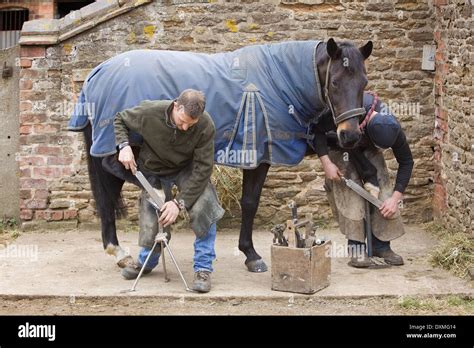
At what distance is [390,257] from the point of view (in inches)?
309

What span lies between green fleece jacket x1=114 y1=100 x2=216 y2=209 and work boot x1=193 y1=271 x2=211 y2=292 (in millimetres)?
531

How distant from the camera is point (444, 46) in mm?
9156

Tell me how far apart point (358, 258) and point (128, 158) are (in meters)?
2.31

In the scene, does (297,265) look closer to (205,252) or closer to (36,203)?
(205,252)

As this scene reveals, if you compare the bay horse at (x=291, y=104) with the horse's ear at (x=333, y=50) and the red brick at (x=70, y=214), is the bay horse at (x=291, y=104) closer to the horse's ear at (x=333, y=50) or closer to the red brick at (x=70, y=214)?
the horse's ear at (x=333, y=50)

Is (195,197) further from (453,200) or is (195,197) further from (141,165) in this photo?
(453,200)

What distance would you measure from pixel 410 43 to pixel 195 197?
3.75m

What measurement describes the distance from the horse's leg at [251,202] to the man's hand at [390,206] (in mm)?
1027

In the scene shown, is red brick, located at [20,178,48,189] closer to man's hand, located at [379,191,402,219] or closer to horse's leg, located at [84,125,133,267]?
horse's leg, located at [84,125,133,267]

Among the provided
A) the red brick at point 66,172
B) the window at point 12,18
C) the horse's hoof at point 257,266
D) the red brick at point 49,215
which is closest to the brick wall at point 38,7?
the window at point 12,18

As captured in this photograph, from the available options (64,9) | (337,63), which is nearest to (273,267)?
(337,63)

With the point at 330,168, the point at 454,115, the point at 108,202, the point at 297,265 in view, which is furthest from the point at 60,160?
the point at 454,115

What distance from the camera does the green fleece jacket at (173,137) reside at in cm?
671

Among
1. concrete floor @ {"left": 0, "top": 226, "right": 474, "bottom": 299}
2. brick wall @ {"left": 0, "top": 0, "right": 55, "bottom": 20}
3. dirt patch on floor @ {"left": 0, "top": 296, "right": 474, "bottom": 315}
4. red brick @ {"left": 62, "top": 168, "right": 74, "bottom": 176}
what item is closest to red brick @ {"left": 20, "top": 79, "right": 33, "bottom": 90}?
red brick @ {"left": 62, "top": 168, "right": 74, "bottom": 176}
